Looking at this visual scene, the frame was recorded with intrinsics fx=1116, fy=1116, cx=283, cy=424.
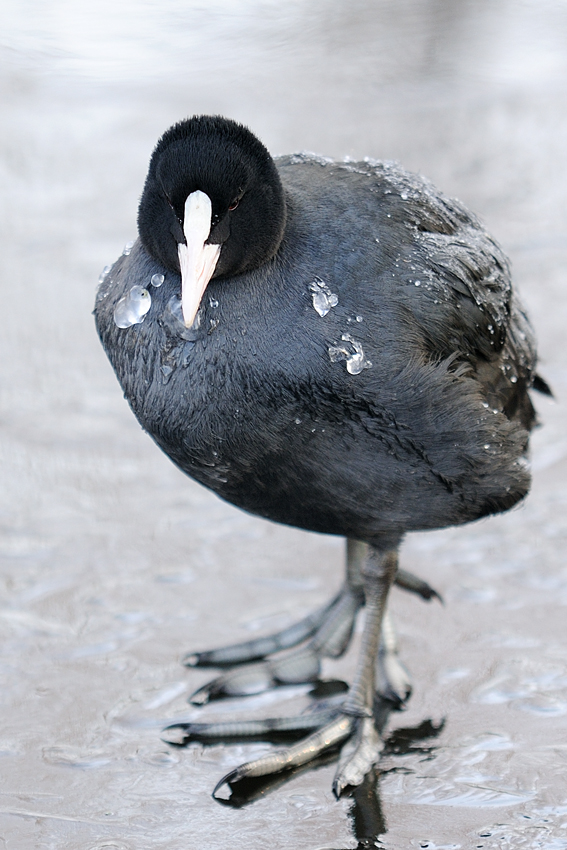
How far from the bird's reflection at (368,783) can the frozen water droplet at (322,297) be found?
1.47m

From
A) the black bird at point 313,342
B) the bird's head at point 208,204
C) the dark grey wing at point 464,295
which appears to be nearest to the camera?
the bird's head at point 208,204

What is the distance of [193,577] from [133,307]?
1435 millimetres

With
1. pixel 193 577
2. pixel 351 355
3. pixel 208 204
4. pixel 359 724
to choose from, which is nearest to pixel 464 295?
pixel 351 355

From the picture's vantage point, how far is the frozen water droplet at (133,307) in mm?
3406

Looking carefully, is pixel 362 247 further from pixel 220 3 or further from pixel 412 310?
pixel 220 3

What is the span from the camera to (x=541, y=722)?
3697 mm

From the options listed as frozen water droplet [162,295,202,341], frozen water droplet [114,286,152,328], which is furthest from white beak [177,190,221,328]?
frozen water droplet [114,286,152,328]

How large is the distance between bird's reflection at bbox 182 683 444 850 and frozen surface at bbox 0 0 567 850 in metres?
0.01

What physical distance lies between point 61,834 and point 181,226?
178 centimetres

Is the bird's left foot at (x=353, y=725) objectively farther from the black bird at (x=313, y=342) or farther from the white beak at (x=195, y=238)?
the white beak at (x=195, y=238)

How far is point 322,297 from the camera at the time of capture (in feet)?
10.9

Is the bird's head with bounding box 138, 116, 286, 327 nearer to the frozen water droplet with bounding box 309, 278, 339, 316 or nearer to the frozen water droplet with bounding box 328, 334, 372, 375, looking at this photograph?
the frozen water droplet with bounding box 309, 278, 339, 316

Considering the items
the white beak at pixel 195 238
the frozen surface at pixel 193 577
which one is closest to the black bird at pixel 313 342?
the white beak at pixel 195 238

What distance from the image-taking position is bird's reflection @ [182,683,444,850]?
3283 millimetres
